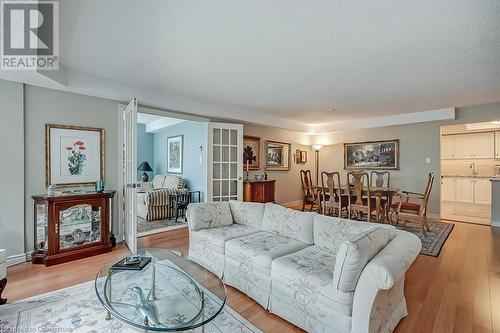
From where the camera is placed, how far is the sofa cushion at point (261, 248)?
205cm

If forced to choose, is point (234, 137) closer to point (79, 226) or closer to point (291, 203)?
point (291, 203)

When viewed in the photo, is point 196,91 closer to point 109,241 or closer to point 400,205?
point 109,241

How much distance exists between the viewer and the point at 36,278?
8.26 feet

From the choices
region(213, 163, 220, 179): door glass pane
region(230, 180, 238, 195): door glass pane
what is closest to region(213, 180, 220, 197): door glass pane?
region(213, 163, 220, 179): door glass pane

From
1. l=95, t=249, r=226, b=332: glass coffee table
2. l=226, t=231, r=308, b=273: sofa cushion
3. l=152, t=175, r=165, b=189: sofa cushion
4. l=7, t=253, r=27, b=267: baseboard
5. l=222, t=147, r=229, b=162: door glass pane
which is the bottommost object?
l=7, t=253, r=27, b=267: baseboard

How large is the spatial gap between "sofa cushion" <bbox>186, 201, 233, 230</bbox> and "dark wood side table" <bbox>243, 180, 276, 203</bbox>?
2.21 meters

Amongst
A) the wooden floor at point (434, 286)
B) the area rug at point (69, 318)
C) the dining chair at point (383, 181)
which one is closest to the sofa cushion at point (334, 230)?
the wooden floor at point (434, 286)

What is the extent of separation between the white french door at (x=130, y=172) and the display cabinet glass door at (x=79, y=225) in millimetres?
372

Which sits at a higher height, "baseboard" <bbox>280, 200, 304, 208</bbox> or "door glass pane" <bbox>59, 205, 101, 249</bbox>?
"door glass pane" <bbox>59, 205, 101, 249</bbox>

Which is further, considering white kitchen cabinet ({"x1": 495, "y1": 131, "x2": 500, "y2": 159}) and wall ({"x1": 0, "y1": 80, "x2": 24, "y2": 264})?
white kitchen cabinet ({"x1": 495, "y1": 131, "x2": 500, "y2": 159})

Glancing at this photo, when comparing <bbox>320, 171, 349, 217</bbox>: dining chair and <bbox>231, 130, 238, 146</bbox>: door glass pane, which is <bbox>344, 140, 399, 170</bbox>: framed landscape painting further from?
<bbox>231, 130, 238, 146</bbox>: door glass pane

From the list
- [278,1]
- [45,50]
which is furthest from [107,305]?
[45,50]

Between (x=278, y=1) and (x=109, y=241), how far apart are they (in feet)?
11.6

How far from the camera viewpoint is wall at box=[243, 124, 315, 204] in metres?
6.05
